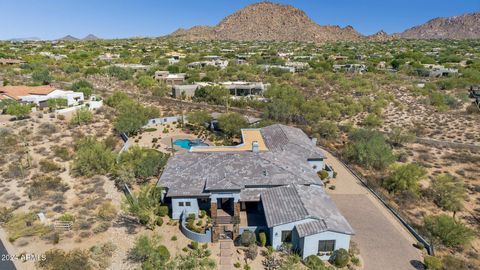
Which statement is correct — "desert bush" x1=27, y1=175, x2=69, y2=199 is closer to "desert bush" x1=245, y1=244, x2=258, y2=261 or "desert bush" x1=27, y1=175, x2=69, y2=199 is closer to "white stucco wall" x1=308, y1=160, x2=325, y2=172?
"desert bush" x1=245, y1=244, x2=258, y2=261

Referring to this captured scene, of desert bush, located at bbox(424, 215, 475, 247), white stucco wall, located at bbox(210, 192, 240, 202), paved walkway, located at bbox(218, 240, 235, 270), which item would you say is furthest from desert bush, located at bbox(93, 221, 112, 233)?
desert bush, located at bbox(424, 215, 475, 247)

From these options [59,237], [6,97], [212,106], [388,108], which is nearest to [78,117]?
[6,97]

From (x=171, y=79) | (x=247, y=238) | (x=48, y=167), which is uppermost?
(x=171, y=79)

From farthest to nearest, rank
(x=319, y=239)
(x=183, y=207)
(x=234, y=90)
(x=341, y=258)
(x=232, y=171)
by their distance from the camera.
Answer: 1. (x=234, y=90)
2. (x=232, y=171)
3. (x=183, y=207)
4. (x=319, y=239)
5. (x=341, y=258)

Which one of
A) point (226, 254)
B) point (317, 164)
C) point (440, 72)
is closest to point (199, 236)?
point (226, 254)

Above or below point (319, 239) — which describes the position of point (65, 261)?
below

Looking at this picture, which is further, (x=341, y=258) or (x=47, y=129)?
(x=47, y=129)

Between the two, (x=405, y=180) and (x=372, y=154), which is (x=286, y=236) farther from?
(x=372, y=154)

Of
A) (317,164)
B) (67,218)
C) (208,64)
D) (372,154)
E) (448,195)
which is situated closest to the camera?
(67,218)
